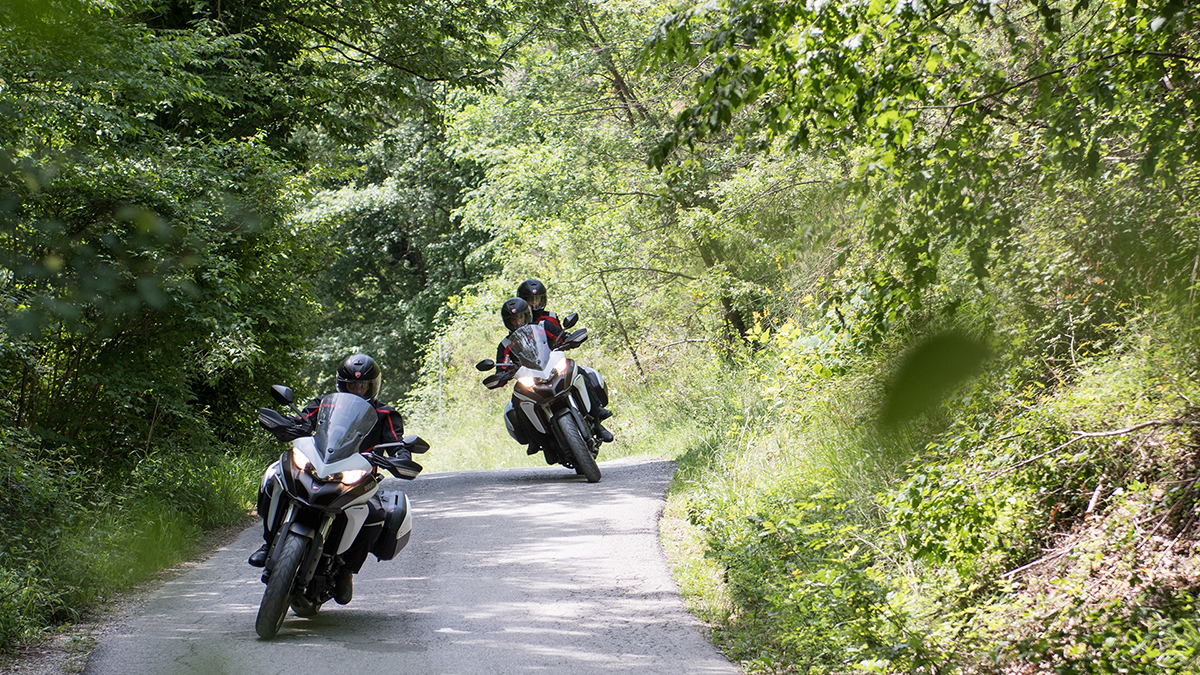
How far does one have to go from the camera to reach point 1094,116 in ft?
14.1

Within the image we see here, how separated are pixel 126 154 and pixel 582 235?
396 inches

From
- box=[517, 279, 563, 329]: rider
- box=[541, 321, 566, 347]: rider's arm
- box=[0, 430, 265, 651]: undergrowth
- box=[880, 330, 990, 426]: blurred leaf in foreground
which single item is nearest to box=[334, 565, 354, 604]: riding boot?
box=[0, 430, 265, 651]: undergrowth

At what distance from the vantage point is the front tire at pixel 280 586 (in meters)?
5.46

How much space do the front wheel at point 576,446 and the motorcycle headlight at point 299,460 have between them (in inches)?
201

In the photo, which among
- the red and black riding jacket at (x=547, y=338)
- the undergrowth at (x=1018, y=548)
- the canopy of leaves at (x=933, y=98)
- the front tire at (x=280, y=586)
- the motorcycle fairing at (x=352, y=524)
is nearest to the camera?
the canopy of leaves at (x=933, y=98)

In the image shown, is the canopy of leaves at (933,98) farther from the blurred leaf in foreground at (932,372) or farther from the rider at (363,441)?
the rider at (363,441)

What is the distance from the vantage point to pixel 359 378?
6277 mm

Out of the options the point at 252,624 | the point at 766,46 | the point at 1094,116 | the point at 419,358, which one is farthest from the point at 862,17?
the point at 419,358

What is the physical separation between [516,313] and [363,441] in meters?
5.43

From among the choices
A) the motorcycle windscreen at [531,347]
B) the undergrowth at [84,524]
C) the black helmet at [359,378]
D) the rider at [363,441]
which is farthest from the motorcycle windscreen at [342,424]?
the motorcycle windscreen at [531,347]

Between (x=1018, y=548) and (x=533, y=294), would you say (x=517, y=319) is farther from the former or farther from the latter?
(x=1018, y=548)

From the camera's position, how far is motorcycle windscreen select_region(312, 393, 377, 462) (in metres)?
5.74

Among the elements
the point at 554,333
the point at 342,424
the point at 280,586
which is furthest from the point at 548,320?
the point at 280,586

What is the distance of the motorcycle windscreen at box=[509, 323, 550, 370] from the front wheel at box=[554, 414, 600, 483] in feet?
2.01
